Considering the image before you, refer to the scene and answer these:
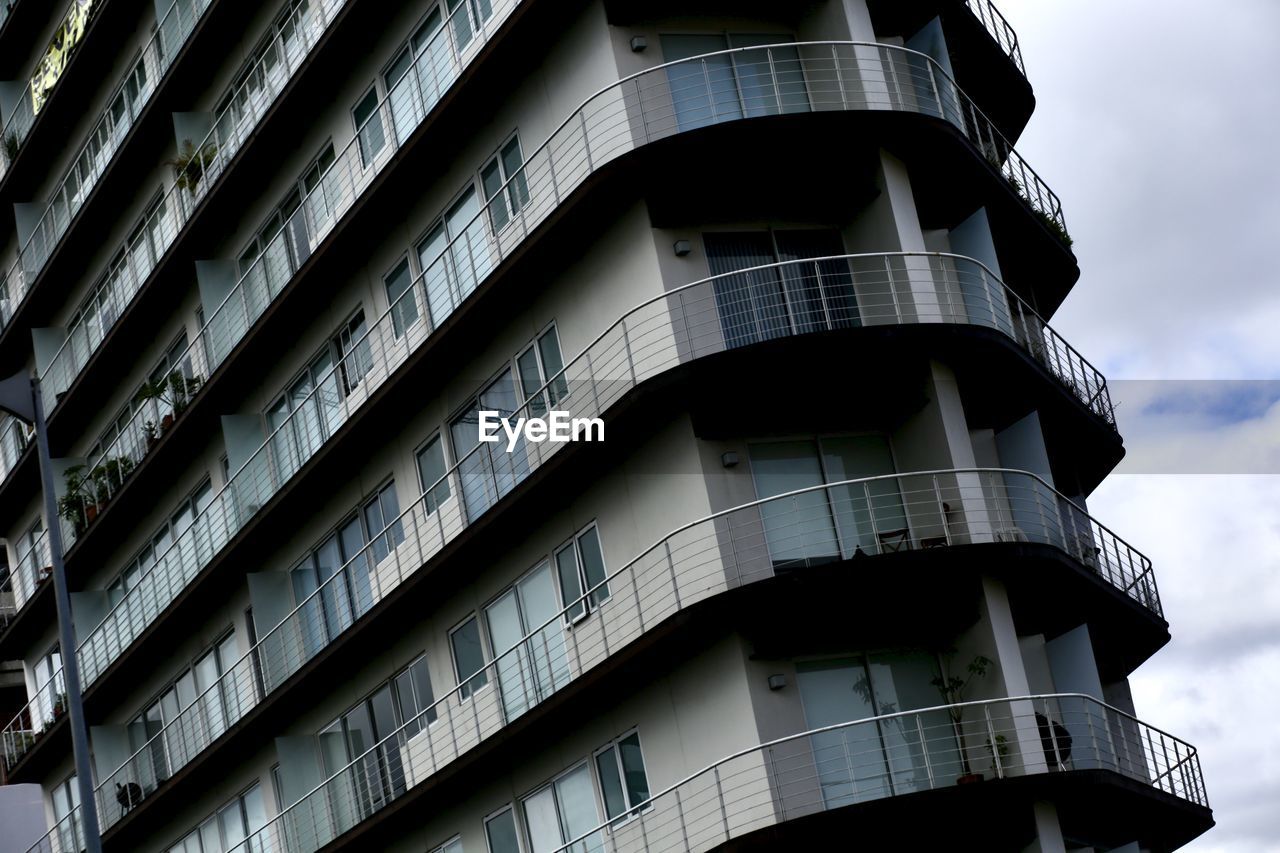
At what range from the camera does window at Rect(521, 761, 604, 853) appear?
2600 cm

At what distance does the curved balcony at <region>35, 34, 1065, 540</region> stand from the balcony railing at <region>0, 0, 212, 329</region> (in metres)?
8.34

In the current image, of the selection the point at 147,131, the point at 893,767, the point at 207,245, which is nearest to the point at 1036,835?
the point at 893,767

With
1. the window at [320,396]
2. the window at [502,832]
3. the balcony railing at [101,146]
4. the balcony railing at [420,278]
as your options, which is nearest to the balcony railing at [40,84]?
the balcony railing at [101,146]

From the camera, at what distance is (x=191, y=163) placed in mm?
37875

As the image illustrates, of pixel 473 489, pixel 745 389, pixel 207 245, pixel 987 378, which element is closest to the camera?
pixel 745 389

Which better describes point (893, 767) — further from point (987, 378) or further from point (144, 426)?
point (144, 426)

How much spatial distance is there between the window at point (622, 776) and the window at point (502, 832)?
7.92 ft

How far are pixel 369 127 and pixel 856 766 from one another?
1528 centimetres

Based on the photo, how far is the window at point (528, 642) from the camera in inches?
1046

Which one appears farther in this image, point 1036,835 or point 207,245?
point 207,245

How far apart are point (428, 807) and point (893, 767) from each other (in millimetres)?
9305

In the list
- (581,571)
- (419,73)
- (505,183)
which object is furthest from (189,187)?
(581,571)

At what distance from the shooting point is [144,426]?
3934 cm

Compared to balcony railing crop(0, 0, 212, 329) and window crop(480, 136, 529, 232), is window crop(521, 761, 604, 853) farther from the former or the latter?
balcony railing crop(0, 0, 212, 329)
